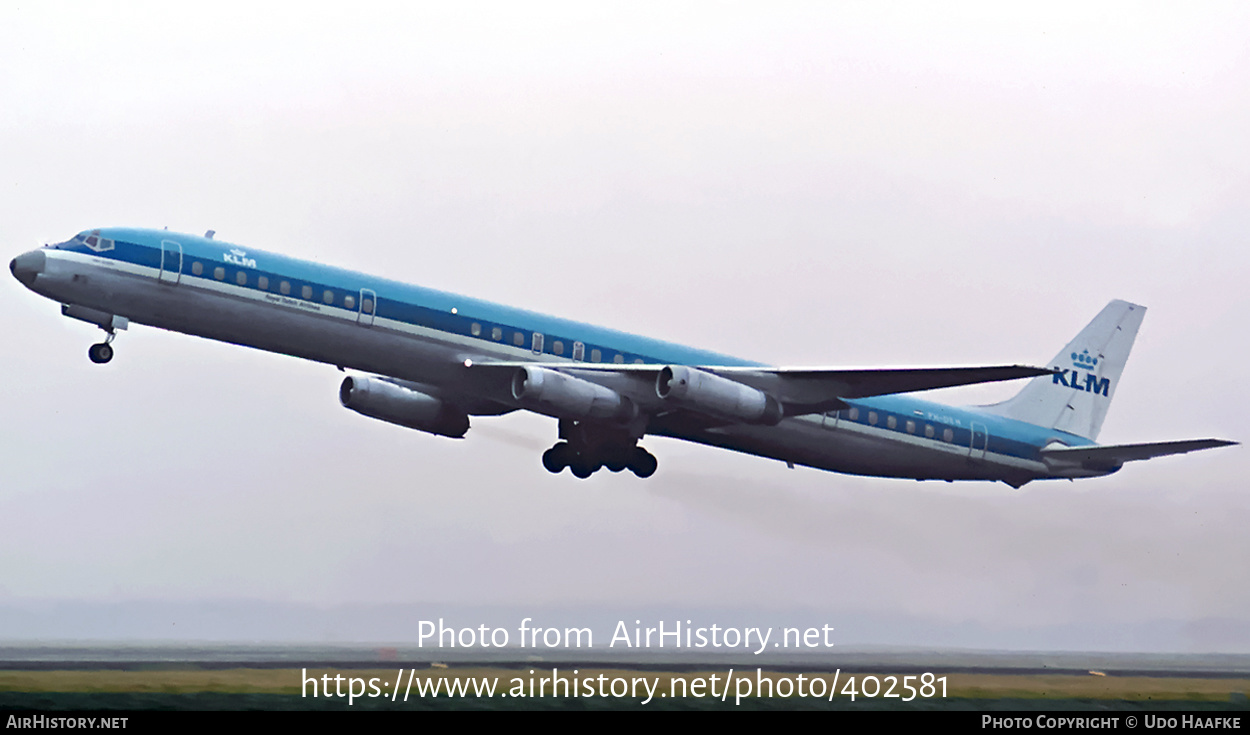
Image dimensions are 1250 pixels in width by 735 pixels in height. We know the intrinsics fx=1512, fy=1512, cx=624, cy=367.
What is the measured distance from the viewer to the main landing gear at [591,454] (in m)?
44.1

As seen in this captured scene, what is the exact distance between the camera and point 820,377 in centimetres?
4178

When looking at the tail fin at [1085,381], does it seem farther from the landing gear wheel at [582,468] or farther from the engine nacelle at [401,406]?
the engine nacelle at [401,406]

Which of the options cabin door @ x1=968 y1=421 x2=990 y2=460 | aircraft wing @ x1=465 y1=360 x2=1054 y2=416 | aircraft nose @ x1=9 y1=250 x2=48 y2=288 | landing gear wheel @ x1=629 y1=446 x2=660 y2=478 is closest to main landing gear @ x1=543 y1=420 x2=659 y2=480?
landing gear wheel @ x1=629 y1=446 x2=660 y2=478

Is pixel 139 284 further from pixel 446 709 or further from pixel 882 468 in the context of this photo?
pixel 882 468

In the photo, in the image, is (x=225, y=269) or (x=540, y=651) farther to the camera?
(x=540, y=651)

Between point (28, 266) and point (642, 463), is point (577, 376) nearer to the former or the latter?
point (642, 463)

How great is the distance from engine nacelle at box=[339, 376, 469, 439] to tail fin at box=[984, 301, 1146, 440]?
1733 centimetres

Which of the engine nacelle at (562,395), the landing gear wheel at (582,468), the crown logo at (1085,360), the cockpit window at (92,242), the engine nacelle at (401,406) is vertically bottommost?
the landing gear wheel at (582,468)

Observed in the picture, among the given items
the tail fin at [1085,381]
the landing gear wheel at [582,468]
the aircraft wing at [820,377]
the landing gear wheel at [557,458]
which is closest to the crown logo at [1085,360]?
the tail fin at [1085,381]

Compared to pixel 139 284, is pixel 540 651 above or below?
below

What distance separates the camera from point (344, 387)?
44156mm
